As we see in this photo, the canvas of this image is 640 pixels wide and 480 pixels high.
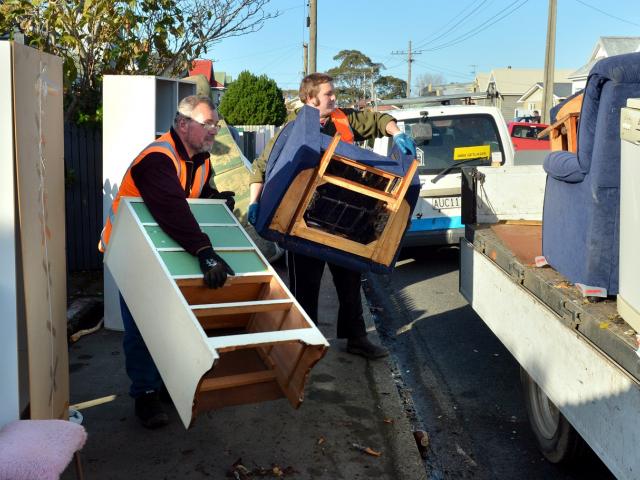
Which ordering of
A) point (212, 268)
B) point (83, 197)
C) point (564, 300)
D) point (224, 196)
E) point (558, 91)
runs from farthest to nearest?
1. point (558, 91)
2. point (83, 197)
3. point (224, 196)
4. point (212, 268)
5. point (564, 300)

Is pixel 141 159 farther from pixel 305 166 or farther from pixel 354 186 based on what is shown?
pixel 354 186

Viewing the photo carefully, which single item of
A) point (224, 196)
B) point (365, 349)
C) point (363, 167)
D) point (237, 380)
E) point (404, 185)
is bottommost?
point (365, 349)

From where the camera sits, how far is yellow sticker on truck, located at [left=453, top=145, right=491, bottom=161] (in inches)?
341

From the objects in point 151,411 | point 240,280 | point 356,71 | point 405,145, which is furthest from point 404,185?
point 356,71

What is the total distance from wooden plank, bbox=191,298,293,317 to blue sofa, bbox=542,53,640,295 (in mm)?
1401

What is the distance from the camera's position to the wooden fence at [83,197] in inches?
278

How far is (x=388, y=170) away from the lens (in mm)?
4266

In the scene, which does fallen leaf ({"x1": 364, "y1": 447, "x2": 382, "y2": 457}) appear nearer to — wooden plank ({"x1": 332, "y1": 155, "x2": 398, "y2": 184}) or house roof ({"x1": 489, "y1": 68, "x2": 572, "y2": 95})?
wooden plank ({"x1": 332, "y1": 155, "x2": 398, "y2": 184})

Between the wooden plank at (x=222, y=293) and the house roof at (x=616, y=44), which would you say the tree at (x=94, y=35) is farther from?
the house roof at (x=616, y=44)

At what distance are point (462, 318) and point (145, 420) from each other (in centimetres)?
368

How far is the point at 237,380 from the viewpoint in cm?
338

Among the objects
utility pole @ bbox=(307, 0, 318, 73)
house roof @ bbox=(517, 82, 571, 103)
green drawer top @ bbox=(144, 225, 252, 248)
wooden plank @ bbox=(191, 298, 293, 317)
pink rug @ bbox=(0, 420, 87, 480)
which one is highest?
house roof @ bbox=(517, 82, 571, 103)

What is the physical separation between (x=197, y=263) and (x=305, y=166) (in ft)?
3.31

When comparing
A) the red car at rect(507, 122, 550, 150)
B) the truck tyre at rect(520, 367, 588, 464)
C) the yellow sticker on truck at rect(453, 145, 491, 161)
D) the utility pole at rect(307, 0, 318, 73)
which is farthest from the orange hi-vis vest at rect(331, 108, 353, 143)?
the red car at rect(507, 122, 550, 150)
